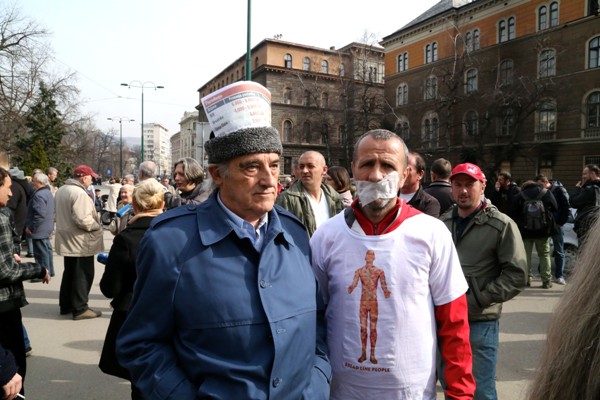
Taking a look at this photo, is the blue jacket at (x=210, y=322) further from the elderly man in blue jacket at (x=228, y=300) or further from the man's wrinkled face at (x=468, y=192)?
the man's wrinkled face at (x=468, y=192)

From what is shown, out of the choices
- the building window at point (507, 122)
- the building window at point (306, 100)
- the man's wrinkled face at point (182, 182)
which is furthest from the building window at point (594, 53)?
the man's wrinkled face at point (182, 182)

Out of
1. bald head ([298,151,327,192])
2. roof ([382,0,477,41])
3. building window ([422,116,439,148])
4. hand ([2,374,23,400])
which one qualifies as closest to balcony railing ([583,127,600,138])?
building window ([422,116,439,148])

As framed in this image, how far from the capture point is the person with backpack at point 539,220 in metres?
7.86

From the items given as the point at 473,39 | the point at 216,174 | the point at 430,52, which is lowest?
the point at 216,174

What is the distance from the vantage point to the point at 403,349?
1.98 m

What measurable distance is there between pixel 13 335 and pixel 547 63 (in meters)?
39.3

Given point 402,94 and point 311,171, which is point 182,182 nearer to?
point 311,171

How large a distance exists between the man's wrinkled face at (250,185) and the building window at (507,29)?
41.7 metres

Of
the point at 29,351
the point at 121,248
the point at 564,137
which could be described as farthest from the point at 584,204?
the point at 564,137

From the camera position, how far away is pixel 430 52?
43812 millimetres

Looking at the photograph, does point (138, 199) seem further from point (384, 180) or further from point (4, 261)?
point (384, 180)

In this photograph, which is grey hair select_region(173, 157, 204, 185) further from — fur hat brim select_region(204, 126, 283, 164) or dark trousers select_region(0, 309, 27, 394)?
fur hat brim select_region(204, 126, 283, 164)

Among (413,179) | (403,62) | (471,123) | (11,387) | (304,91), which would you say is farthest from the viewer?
(304,91)

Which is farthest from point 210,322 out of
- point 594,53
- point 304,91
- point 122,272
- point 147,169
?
point 304,91
